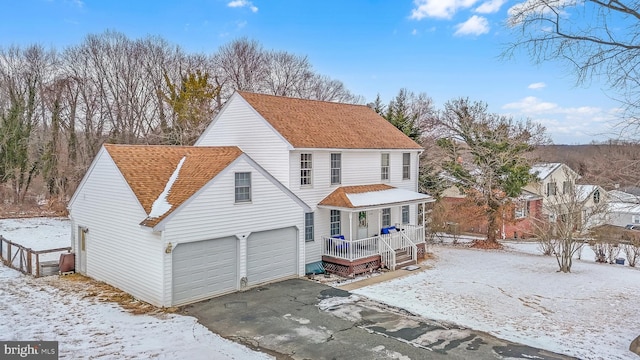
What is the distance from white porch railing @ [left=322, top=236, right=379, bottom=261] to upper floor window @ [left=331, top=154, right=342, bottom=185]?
8.74 feet

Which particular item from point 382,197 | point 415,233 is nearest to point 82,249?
point 382,197

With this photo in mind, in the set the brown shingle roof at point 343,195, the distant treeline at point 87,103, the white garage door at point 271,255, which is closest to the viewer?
the white garage door at point 271,255

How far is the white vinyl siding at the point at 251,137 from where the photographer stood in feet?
54.3

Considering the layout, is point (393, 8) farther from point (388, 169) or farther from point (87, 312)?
point (87, 312)

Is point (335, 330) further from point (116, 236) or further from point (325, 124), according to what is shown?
point (325, 124)

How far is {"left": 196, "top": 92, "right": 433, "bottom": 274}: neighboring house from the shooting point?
16734mm

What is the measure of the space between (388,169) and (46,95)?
31.6m

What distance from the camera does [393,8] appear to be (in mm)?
22359

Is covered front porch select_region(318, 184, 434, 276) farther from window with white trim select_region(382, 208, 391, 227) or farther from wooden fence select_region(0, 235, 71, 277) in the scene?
wooden fence select_region(0, 235, 71, 277)

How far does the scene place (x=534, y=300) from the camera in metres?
13.8

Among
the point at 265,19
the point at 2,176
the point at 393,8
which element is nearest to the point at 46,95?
the point at 2,176

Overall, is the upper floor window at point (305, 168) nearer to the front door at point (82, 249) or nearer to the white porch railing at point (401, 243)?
the white porch railing at point (401, 243)

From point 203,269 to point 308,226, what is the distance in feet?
17.5

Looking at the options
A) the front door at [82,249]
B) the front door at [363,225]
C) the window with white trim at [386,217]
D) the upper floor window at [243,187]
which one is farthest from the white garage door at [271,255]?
the front door at [82,249]
